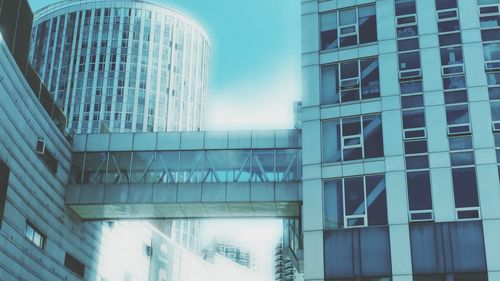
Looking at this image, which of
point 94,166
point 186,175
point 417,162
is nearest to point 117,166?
point 94,166

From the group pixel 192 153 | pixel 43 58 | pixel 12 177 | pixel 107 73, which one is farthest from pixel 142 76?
pixel 12 177

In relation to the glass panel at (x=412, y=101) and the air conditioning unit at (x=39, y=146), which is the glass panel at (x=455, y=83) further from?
the air conditioning unit at (x=39, y=146)

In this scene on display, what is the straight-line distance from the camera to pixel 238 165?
37500mm

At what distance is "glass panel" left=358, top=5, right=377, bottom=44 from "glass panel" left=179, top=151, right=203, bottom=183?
10.8 metres

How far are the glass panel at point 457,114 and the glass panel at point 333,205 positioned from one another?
5427 mm

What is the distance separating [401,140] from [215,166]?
1106cm

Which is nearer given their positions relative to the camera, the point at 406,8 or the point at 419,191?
the point at 419,191

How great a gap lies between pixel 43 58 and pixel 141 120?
21470 millimetres

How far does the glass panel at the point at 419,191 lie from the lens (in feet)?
95.6

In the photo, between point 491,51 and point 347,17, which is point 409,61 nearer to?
point 491,51

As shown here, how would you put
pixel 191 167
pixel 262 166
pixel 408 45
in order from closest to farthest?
pixel 408 45 → pixel 262 166 → pixel 191 167

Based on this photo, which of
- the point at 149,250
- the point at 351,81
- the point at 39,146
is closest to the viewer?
the point at 351,81

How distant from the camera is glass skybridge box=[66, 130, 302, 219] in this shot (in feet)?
120

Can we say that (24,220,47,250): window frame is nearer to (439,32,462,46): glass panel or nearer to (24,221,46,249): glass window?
(24,221,46,249): glass window
